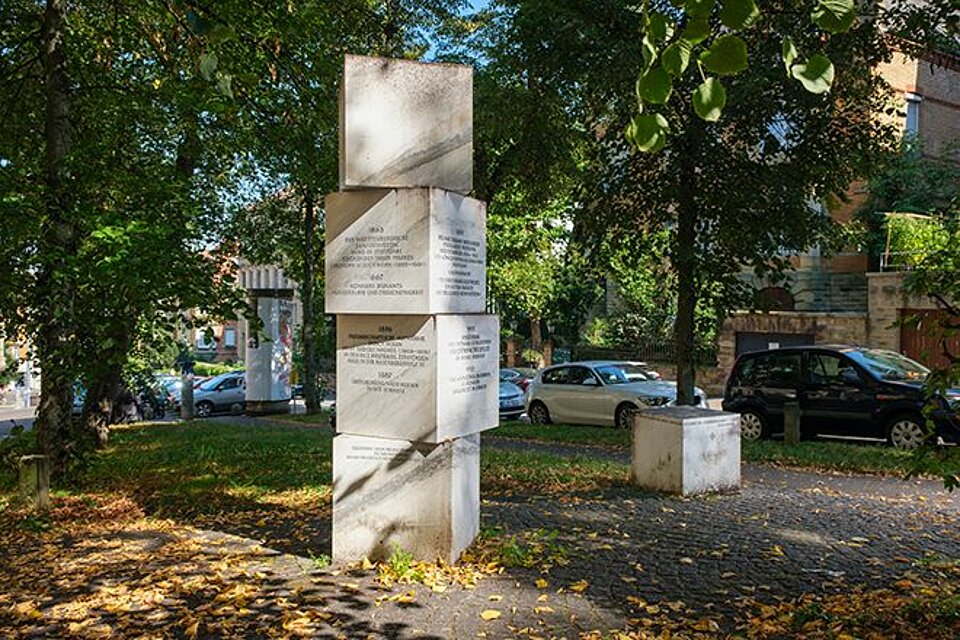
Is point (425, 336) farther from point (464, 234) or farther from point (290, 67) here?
Result: point (290, 67)

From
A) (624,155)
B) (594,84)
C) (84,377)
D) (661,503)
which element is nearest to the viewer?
(661,503)

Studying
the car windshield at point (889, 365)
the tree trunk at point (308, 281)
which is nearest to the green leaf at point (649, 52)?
the car windshield at point (889, 365)

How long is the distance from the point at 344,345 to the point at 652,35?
3931 millimetres

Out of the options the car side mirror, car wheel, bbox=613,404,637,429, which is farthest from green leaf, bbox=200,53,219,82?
car wheel, bbox=613,404,637,429

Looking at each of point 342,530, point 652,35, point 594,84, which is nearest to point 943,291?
point 652,35

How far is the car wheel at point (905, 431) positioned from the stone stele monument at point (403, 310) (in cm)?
953

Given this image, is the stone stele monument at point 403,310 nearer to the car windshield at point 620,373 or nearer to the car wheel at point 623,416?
the car wheel at point 623,416

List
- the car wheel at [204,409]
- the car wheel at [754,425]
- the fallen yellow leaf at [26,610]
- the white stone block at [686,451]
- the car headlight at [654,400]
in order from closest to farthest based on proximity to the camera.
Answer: the fallen yellow leaf at [26,610] < the white stone block at [686,451] < the car wheel at [754,425] < the car headlight at [654,400] < the car wheel at [204,409]

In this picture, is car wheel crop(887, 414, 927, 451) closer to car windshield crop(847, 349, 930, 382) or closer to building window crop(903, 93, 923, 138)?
car windshield crop(847, 349, 930, 382)

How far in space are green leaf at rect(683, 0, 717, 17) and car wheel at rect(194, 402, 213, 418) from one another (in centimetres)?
3060

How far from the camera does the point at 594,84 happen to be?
42.9 ft

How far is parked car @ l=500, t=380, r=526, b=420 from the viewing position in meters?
22.6

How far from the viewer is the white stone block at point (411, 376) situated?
538 cm

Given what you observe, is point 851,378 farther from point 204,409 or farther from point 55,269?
point 204,409
